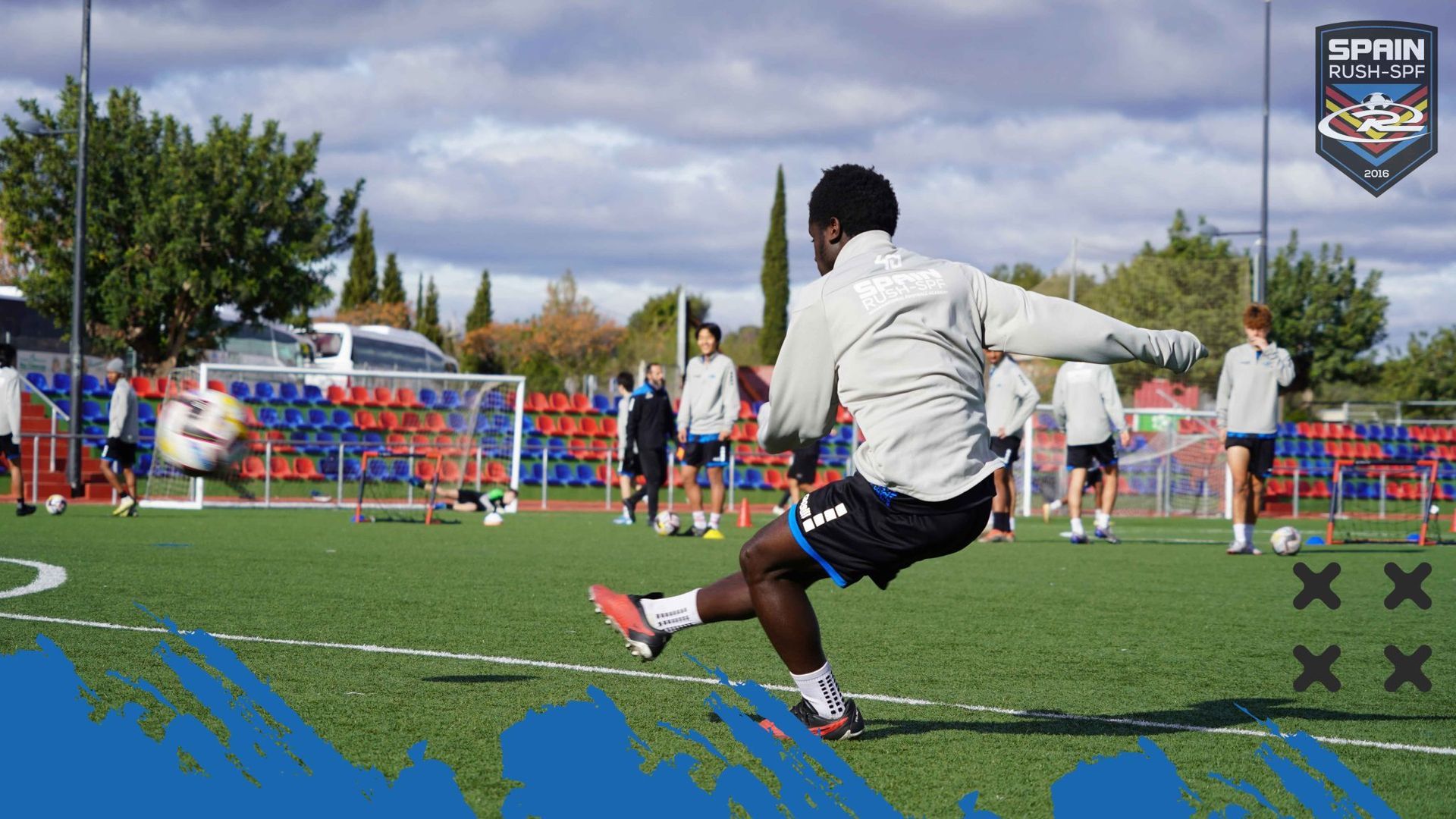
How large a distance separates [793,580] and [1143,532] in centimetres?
1497

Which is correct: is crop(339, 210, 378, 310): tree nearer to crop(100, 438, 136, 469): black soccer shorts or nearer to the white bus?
the white bus

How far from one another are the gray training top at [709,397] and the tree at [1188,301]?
1891 centimetres

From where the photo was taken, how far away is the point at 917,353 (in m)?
4.27

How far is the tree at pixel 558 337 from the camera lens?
269ft

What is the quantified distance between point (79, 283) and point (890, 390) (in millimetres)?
24470

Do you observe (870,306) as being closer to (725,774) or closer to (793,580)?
(793,580)

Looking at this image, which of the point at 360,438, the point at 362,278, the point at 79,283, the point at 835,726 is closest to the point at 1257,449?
the point at 835,726

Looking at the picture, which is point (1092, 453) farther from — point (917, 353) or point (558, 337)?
point (558, 337)

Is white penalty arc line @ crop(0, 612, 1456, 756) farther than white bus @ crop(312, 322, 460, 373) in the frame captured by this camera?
No

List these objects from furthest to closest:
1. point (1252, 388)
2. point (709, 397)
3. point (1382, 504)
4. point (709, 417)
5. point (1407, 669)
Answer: point (1382, 504)
point (709, 417)
point (709, 397)
point (1252, 388)
point (1407, 669)

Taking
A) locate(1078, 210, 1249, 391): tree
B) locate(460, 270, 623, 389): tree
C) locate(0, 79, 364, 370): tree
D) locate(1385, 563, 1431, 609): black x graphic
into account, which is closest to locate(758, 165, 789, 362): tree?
locate(460, 270, 623, 389): tree

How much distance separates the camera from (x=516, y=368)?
7000cm

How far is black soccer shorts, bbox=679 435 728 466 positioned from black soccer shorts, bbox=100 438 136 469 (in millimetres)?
7559

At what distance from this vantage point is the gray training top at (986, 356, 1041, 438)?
583 inches
